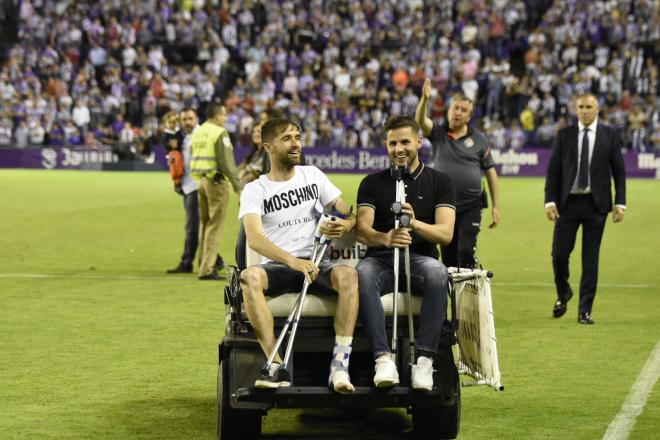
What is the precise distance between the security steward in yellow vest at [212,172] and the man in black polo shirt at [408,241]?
23.8 ft

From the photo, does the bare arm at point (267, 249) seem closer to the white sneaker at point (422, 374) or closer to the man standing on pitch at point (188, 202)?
the white sneaker at point (422, 374)

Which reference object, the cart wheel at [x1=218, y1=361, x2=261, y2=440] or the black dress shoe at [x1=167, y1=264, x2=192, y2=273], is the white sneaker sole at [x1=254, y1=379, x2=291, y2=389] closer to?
the cart wheel at [x1=218, y1=361, x2=261, y2=440]

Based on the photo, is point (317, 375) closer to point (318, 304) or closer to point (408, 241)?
point (318, 304)

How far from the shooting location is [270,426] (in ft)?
25.0

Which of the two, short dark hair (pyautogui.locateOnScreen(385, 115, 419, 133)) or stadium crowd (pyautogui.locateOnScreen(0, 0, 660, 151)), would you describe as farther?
stadium crowd (pyautogui.locateOnScreen(0, 0, 660, 151))

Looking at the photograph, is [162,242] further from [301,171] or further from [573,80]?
[573,80]

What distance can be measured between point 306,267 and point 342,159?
107ft

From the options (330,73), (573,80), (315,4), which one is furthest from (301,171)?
(315,4)

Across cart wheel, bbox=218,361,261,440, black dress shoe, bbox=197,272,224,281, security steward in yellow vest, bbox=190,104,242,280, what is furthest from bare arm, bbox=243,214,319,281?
black dress shoe, bbox=197,272,224,281

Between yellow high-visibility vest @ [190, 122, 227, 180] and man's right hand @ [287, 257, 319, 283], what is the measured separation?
25.9 ft

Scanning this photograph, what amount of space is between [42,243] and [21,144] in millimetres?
24423

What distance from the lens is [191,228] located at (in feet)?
51.9

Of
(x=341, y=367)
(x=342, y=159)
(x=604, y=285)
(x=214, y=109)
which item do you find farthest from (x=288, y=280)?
(x=342, y=159)

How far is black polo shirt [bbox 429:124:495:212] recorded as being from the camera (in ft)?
38.3
